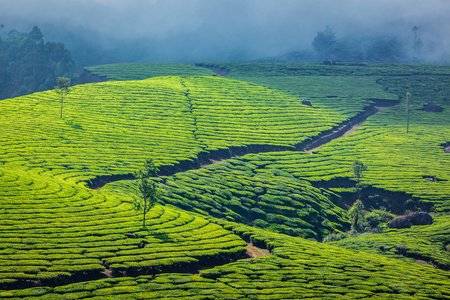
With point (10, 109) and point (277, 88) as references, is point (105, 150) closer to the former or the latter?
point (10, 109)

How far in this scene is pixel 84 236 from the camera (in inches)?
1761

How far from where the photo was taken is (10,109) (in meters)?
89.8

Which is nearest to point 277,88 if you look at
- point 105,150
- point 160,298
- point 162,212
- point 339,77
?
point 339,77

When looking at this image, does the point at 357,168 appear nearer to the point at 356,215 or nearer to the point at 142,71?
the point at 356,215

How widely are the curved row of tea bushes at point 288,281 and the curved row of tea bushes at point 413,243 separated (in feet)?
8.27

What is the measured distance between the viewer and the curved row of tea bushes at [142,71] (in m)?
141

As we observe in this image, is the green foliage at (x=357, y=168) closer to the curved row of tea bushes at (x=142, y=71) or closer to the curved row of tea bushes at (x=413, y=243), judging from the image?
the curved row of tea bushes at (x=413, y=243)

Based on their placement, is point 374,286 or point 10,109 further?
point 10,109

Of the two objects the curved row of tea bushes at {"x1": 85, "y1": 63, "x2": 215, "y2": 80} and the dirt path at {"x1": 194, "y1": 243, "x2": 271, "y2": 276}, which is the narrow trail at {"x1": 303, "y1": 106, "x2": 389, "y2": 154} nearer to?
the dirt path at {"x1": 194, "y1": 243, "x2": 271, "y2": 276}

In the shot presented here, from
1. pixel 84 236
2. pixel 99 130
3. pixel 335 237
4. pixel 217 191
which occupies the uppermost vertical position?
pixel 99 130

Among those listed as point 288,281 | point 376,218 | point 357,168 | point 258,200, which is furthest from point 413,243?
point 288,281

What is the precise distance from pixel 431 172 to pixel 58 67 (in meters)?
114

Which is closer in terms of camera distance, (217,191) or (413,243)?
(413,243)

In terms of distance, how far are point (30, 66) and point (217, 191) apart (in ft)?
348
